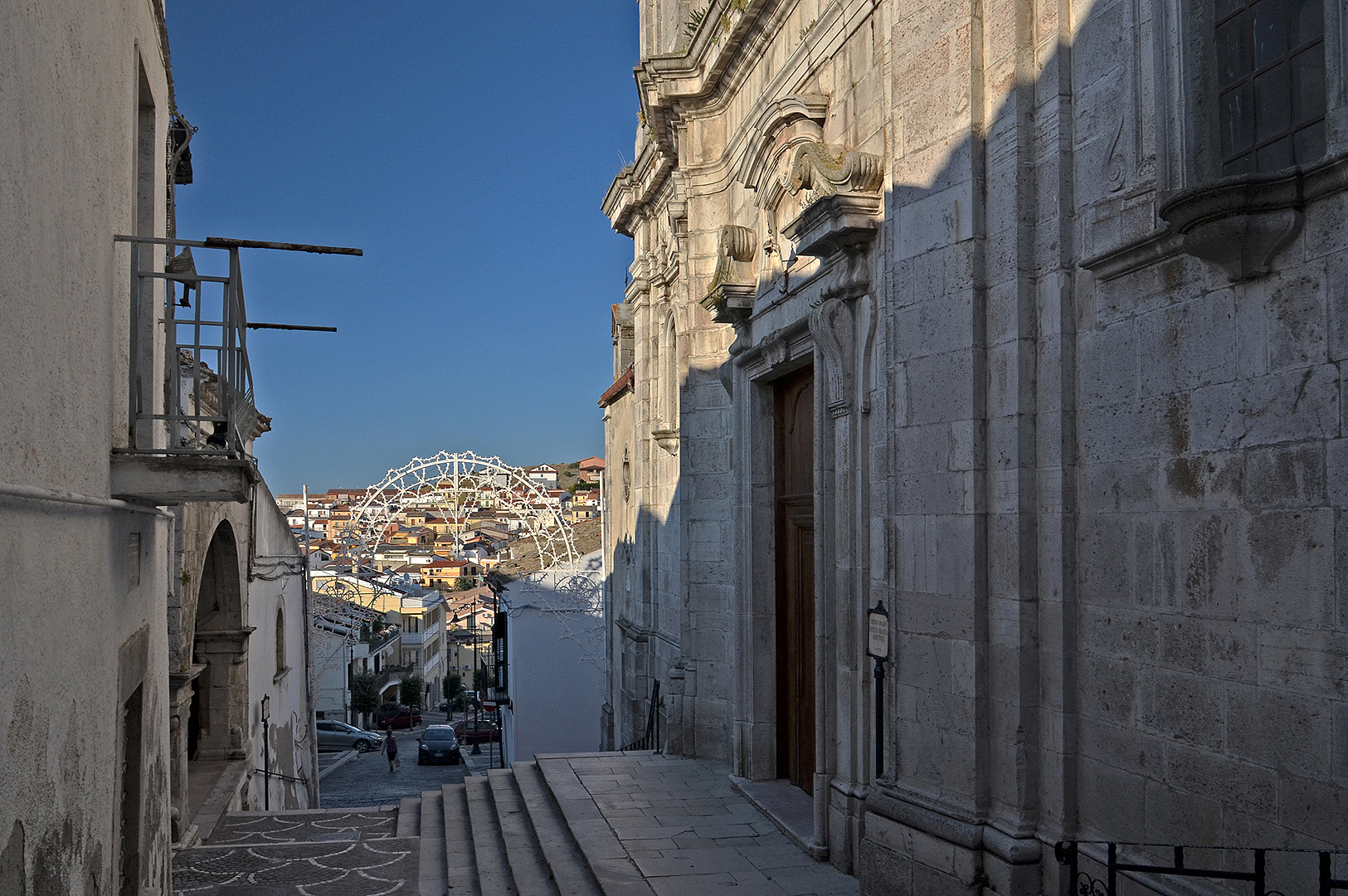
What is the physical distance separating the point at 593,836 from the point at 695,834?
0.77 meters

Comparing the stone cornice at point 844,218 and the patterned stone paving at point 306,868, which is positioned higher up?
the stone cornice at point 844,218

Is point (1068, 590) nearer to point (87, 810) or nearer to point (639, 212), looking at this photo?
point (87, 810)

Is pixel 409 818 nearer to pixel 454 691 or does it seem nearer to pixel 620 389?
pixel 620 389

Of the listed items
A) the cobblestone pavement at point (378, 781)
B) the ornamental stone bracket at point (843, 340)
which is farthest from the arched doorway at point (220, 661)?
the ornamental stone bracket at point (843, 340)

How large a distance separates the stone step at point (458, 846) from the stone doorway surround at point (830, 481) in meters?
2.48

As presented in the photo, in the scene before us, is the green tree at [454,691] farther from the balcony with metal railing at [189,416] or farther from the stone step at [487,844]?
the balcony with metal railing at [189,416]

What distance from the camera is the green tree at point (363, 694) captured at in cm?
4988

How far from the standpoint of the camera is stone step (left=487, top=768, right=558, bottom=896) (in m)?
7.94

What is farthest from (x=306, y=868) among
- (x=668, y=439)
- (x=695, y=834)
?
(x=668, y=439)

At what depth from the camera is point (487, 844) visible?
9.28 meters

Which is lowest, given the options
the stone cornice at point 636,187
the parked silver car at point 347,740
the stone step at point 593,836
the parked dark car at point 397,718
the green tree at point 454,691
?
the green tree at point 454,691

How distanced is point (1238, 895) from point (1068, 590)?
1574mm

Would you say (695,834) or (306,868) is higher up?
(695,834)

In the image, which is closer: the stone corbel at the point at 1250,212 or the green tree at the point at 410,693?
the stone corbel at the point at 1250,212
